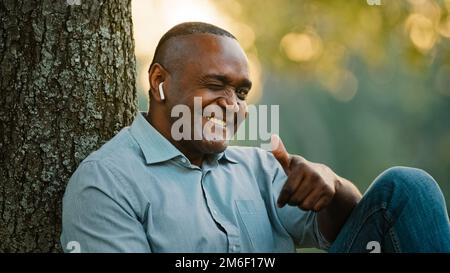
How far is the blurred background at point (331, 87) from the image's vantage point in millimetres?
9016

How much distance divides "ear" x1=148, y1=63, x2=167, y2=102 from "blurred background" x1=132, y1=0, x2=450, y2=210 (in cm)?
484

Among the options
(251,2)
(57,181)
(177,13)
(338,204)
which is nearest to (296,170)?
(338,204)

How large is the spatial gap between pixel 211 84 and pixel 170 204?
1.52 feet

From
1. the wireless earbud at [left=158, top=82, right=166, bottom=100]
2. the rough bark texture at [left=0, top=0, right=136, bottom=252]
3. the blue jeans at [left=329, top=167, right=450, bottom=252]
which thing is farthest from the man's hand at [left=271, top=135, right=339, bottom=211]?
the rough bark texture at [left=0, top=0, right=136, bottom=252]

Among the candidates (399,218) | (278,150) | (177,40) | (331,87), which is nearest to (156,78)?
(177,40)

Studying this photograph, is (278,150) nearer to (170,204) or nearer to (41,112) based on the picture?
(170,204)

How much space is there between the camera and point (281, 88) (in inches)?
977

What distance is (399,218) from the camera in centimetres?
264

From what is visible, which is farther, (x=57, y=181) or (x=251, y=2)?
(x=251, y=2)

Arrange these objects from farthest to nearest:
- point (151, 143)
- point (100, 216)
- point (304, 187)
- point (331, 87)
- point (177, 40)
Result: point (331, 87)
point (177, 40)
point (151, 143)
point (304, 187)
point (100, 216)

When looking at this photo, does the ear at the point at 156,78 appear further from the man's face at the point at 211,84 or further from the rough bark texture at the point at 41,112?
the rough bark texture at the point at 41,112
